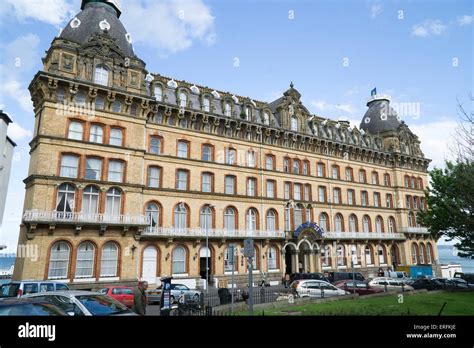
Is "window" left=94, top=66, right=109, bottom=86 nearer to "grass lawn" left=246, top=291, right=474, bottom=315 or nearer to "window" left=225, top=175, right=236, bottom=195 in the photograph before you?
"window" left=225, top=175, right=236, bottom=195

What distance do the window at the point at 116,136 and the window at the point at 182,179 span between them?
655 cm

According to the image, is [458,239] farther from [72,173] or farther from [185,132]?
[72,173]

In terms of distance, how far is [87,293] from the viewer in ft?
30.6

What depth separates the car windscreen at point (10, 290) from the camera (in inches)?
633

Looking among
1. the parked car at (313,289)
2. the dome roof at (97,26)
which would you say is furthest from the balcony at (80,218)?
the dome roof at (97,26)

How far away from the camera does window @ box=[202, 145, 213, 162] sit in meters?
34.2

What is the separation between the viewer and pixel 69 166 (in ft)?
87.2

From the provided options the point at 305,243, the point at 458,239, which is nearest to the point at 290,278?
the point at 305,243

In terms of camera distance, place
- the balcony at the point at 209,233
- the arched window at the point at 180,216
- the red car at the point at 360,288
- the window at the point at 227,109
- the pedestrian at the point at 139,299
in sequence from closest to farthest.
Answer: the pedestrian at the point at 139,299, the red car at the point at 360,288, the balcony at the point at 209,233, the arched window at the point at 180,216, the window at the point at 227,109

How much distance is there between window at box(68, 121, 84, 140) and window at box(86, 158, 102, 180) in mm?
2232

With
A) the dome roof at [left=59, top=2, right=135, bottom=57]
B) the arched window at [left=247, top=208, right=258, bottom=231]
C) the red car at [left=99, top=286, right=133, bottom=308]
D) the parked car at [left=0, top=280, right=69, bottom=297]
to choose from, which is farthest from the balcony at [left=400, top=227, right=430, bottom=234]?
the parked car at [left=0, top=280, right=69, bottom=297]

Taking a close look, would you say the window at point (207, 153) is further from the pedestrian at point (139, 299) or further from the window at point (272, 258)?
the pedestrian at point (139, 299)
